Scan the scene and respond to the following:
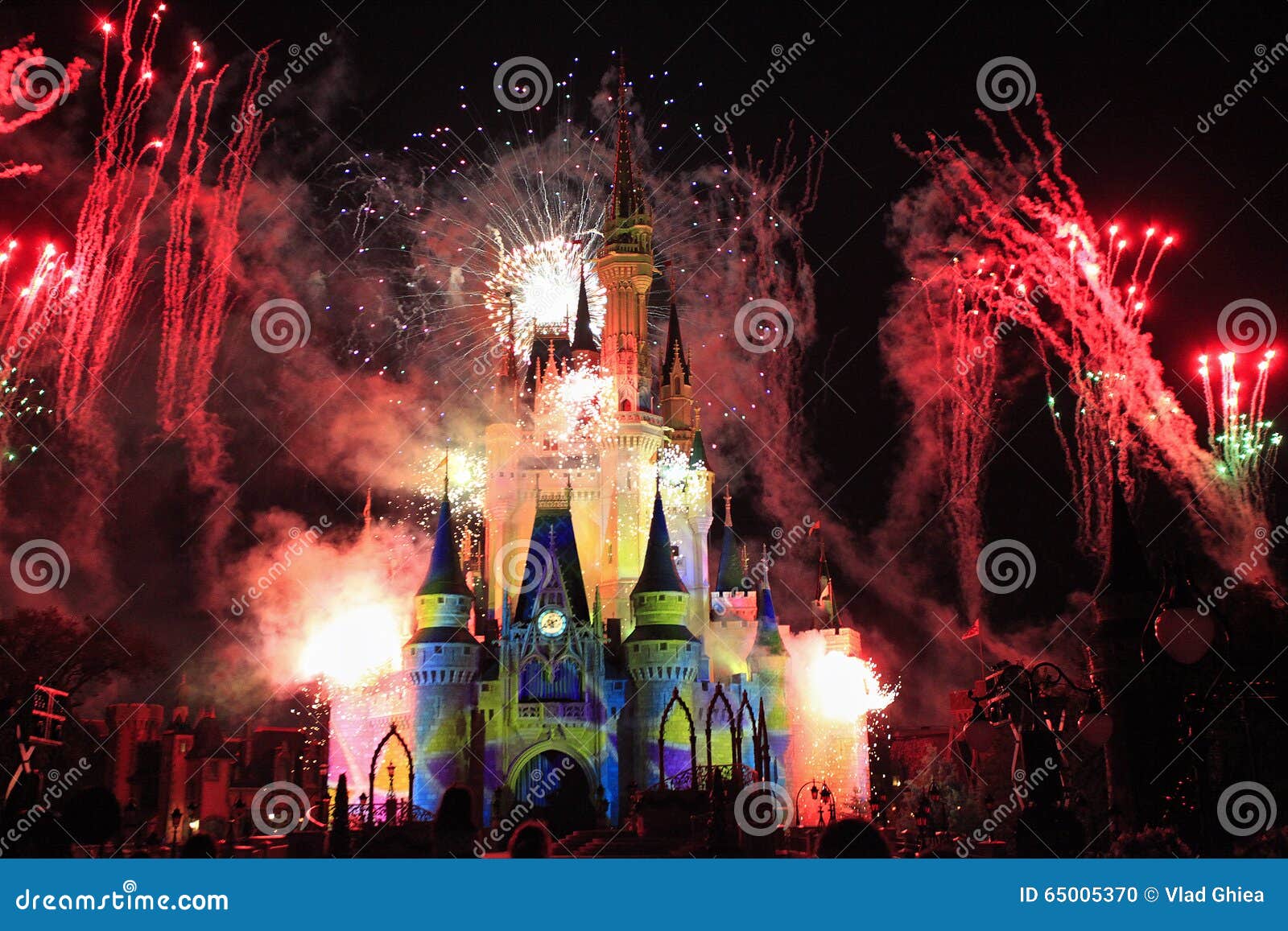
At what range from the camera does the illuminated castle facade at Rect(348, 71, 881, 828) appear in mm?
58656

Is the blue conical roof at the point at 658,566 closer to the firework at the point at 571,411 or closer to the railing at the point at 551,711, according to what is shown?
the railing at the point at 551,711

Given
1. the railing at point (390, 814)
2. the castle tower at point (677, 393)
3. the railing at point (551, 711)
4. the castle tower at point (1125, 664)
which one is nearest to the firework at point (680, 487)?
the castle tower at point (677, 393)

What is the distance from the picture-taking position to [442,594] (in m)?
62.2

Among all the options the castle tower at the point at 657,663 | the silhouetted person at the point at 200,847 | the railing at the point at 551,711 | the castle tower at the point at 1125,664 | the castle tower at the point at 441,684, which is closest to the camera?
the silhouetted person at the point at 200,847

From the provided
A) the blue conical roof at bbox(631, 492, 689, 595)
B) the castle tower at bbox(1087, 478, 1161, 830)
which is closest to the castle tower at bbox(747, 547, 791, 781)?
the blue conical roof at bbox(631, 492, 689, 595)

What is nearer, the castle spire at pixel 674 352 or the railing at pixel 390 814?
the railing at pixel 390 814

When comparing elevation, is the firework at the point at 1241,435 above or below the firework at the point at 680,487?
below

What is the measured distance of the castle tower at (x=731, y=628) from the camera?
226 feet

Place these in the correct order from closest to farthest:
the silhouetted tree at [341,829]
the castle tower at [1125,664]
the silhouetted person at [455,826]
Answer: the silhouetted person at [455,826]
the castle tower at [1125,664]
the silhouetted tree at [341,829]

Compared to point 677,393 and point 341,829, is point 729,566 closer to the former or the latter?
point 677,393

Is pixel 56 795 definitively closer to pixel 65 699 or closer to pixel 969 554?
pixel 65 699

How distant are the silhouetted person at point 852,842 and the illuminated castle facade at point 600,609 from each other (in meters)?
37.2

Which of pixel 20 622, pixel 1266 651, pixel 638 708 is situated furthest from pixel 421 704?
pixel 1266 651

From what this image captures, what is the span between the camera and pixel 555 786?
2298 inches
